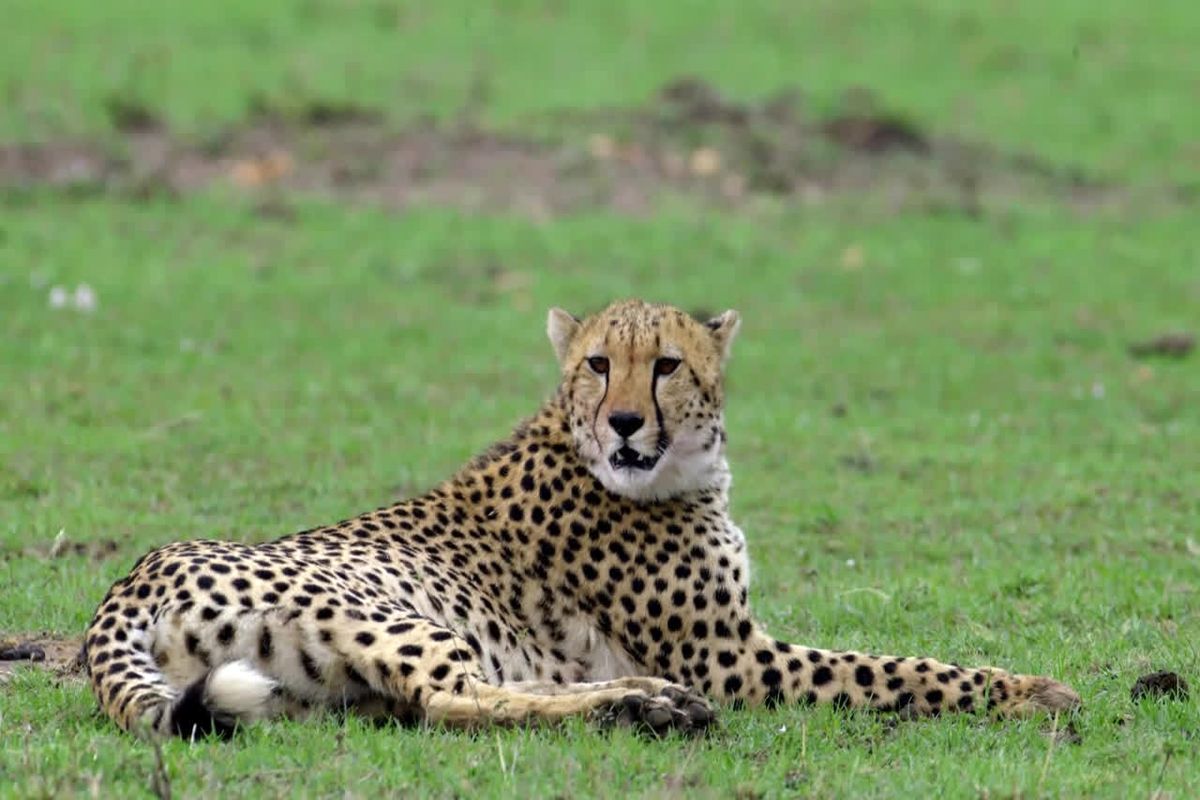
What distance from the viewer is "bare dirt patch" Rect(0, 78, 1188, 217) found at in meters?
16.2

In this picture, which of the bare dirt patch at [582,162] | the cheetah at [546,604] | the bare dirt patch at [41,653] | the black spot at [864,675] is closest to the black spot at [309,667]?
the cheetah at [546,604]

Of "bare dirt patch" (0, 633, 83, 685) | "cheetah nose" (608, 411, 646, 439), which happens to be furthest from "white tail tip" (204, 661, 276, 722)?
"cheetah nose" (608, 411, 646, 439)

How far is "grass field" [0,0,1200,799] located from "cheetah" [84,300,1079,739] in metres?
0.15

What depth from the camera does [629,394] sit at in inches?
233

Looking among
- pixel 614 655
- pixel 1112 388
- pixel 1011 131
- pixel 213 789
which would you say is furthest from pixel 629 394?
pixel 1011 131

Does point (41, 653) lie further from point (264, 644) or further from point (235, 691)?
point (235, 691)

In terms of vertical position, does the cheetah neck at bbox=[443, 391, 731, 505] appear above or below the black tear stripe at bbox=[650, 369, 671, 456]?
below

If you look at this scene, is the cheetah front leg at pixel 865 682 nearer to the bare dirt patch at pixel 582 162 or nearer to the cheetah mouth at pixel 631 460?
the cheetah mouth at pixel 631 460

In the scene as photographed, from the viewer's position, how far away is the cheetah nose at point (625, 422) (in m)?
5.86

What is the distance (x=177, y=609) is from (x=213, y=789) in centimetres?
80

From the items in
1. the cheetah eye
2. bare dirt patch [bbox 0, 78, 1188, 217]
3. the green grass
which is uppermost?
the green grass

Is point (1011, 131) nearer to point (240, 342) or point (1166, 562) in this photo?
point (240, 342)

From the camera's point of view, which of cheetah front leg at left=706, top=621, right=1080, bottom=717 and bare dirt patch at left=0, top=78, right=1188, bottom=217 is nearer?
cheetah front leg at left=706, top=621, right=1080, bottom=717

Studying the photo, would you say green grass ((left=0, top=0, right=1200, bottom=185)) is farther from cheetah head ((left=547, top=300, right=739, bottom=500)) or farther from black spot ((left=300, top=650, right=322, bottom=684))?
black spot ((left=300, top=650, right=322, bottom=684))
